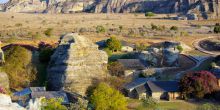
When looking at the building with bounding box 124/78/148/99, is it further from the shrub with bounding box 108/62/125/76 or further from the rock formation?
the shrub with bounding box 108/62/125/76

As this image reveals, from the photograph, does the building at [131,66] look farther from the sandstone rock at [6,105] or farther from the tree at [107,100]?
the sandstone rock at [6,105]

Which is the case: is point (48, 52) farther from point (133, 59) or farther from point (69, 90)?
point (133, 59)

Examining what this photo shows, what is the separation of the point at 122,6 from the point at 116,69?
4279 inches

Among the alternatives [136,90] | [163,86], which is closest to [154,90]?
[163,86]

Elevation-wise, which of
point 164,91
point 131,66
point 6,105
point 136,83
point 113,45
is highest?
point 6,105

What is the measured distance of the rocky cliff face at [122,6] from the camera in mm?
113625

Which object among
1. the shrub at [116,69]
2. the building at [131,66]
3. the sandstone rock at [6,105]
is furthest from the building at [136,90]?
the sandstone rock at [6,105]

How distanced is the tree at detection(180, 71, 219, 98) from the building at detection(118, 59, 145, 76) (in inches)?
229

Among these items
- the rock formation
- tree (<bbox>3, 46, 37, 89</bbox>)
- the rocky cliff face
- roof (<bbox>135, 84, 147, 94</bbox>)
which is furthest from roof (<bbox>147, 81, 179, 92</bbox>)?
the rocky cliff face

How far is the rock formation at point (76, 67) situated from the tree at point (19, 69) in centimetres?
124

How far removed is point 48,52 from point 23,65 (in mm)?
3026

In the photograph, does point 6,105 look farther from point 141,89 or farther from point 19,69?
point 141,89

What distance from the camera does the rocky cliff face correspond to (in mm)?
113625

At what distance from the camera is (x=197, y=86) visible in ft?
99.5
